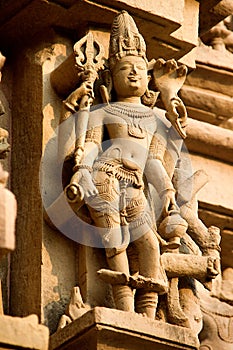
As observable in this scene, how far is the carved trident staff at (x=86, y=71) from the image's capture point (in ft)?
17.0

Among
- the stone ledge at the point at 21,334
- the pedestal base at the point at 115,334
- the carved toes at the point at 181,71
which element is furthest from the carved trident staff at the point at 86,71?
the stone ledge at the point at 21,334

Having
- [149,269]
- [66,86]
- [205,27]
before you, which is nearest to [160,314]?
[149,269]

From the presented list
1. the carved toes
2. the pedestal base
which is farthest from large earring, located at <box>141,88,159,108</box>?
the pedestal base

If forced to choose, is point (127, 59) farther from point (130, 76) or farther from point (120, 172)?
point (120, 172)

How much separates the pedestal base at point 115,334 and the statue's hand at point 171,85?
69 cm

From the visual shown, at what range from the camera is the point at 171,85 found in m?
5.44

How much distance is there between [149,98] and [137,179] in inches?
12.2

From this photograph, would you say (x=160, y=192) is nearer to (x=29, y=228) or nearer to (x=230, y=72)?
(x=29, y=228)

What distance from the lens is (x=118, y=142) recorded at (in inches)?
206

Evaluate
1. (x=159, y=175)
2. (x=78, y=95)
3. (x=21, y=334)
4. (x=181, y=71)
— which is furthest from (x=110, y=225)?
(x=21, y=334)

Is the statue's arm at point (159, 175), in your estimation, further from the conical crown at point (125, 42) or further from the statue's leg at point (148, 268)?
the conical crown at point (125, 42)

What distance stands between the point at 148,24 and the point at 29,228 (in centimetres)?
72

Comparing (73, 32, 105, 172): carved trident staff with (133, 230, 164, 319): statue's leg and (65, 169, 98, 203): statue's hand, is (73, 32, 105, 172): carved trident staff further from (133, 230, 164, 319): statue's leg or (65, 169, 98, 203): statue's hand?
(133, 230, 164, 319): statue's leg

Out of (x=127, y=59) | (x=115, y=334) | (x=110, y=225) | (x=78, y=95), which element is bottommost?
(x=115, y=334)
